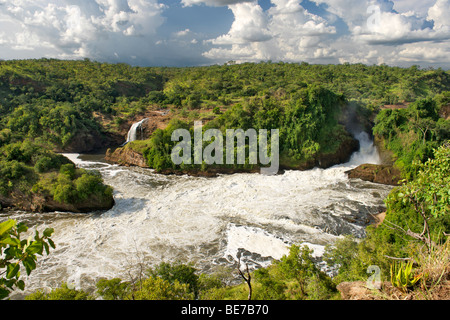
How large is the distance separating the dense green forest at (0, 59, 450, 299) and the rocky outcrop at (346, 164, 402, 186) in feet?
3.58

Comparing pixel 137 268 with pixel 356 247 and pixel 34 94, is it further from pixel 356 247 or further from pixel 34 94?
pixel 34 94

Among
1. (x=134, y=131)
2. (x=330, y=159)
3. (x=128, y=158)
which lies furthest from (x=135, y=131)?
(x=330, y=159)

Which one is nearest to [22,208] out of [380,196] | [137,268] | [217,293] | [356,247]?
[137,268]

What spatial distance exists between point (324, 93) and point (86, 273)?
95.6 feet

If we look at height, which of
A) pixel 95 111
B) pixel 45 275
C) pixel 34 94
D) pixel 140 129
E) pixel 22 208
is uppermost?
pixel 34 94

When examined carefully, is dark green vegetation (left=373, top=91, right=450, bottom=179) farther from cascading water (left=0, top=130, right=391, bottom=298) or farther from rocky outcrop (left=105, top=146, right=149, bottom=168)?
rocky outcrop (left=105, top=146, right=149, bottom=168)

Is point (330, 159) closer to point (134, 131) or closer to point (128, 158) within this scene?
point (128, 158)

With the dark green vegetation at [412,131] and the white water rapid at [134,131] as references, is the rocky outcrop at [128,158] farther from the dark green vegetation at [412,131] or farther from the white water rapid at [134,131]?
the dark green vegetation at [412,131]

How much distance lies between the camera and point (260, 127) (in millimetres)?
30156

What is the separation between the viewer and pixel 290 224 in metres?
17.5

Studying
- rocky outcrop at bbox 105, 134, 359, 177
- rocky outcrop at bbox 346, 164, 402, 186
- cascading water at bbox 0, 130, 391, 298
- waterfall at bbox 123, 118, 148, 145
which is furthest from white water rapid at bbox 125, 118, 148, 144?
rocky outcrop at bbox 346, 164, 402, 186

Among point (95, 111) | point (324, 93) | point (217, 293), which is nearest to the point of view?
point (217, 293)

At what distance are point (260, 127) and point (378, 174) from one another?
12881 mm

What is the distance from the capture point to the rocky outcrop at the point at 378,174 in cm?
2411
